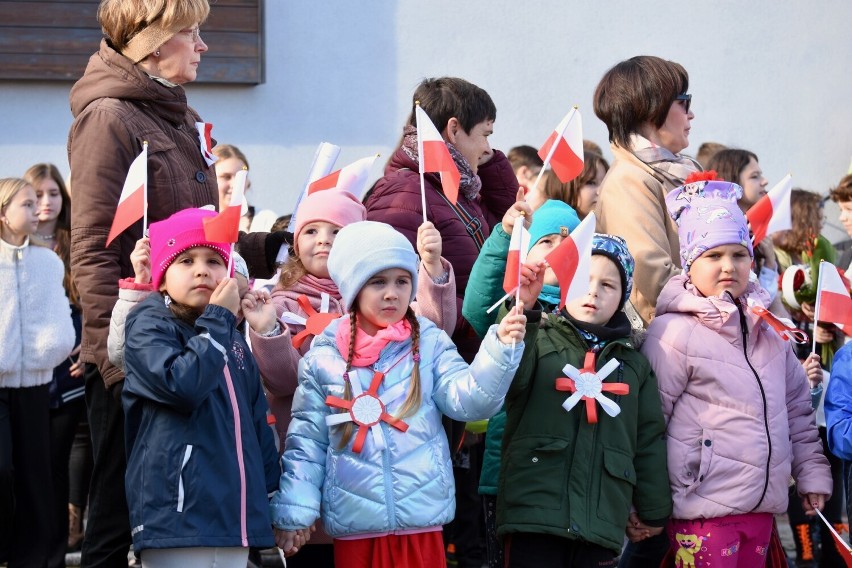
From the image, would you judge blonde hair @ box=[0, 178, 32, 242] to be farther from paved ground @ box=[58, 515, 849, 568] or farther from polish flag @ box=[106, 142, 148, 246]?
polish flag @ box=[106, 142, 148, 246]

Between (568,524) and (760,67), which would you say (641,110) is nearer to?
(568,524)

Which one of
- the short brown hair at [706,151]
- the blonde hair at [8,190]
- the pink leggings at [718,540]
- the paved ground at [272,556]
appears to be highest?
the short brown hair at [706,151]

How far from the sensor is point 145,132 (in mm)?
4160

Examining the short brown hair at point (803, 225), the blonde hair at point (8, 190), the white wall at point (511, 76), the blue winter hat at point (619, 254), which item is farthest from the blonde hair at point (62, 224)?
the short brown hair at point (803, 225)

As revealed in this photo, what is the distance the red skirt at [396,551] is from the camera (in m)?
4.02

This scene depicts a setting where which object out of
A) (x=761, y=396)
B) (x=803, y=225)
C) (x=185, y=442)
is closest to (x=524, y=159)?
(x=803, y=225)

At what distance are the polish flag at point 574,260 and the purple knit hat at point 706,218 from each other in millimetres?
622

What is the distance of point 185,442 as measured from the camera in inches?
150

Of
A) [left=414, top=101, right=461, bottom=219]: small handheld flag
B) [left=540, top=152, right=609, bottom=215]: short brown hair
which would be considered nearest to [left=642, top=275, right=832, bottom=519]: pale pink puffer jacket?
[left=414, top=101, right=461, bottom=219]: small handheld flag

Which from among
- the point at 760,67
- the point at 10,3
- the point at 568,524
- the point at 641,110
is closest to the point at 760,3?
the point at 760,67

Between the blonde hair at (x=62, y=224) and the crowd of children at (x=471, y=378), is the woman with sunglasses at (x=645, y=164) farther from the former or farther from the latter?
the blonde hair at (x=62, y=224)

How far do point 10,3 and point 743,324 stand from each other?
5.53 meters

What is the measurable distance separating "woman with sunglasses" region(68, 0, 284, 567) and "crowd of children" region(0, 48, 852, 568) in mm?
63

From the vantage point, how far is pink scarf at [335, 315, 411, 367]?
4.13 metres
